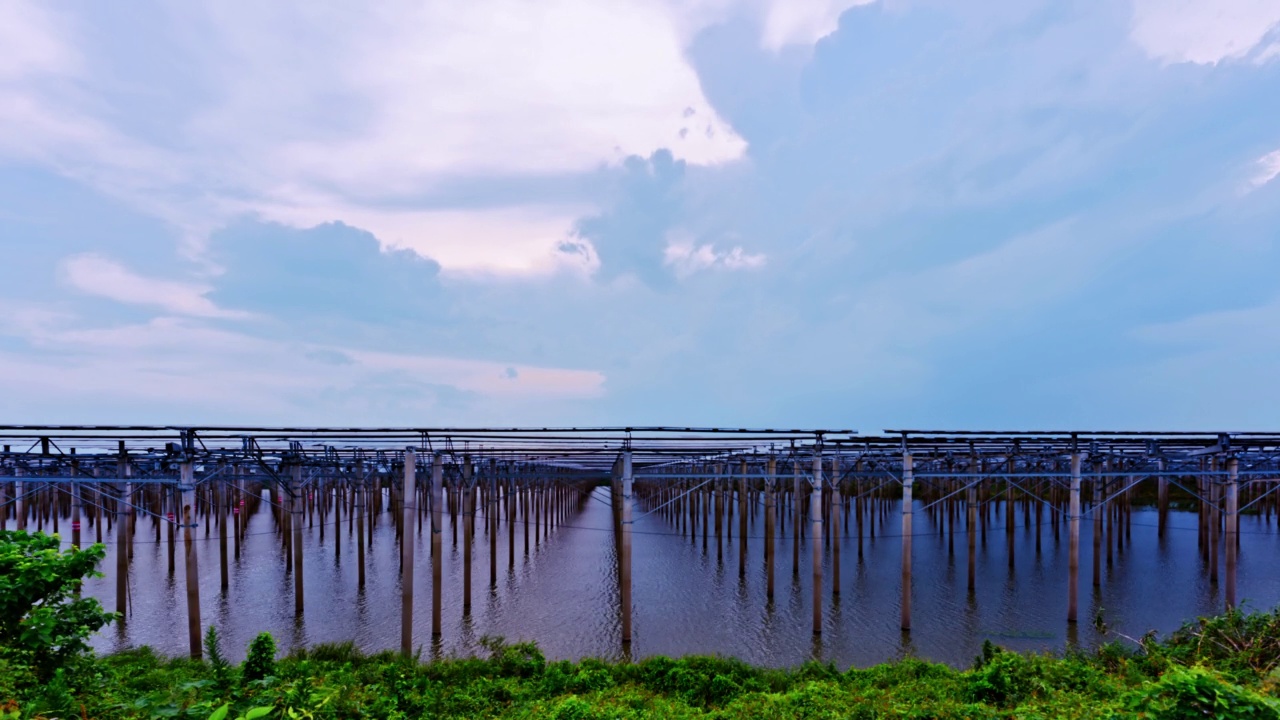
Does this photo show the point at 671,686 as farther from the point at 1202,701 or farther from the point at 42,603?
the point at 42,603

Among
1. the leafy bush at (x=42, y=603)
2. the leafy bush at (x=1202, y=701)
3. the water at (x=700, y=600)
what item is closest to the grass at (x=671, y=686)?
the leafy bush at (x=1202, y=701)

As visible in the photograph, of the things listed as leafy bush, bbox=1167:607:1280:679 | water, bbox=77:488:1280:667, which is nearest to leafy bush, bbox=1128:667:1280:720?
leafy bush, bbox=1167:607:1280:679

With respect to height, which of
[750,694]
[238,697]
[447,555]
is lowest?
[447,555]

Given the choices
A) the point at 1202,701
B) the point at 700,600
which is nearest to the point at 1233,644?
the point at 1202,701

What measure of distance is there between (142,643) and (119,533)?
17.3ft

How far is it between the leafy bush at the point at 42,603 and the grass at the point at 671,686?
0.99 feet

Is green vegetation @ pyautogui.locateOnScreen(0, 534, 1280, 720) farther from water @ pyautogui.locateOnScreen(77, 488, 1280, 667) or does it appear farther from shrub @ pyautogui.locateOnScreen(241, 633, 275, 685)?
water @ pyautogui.locateOnScreen(77, 488, 1280, 667)

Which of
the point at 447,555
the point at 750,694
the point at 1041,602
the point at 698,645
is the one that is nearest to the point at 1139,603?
the point at 1041,602

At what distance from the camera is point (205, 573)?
94.5 feet

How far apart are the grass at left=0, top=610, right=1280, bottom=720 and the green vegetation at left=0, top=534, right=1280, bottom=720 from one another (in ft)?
0.10

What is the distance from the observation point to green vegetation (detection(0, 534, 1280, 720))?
6719 mm

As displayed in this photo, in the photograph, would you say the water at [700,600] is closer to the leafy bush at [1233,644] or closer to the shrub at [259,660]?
the leafy bush at [1233,644]

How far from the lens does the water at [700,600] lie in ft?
64.2

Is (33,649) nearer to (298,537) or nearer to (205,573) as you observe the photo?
(298,537)
